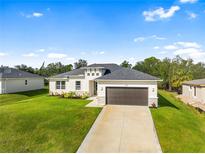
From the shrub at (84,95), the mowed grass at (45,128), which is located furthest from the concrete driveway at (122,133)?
the shrub at (84,95)

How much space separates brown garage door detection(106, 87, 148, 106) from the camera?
1770 centimetres

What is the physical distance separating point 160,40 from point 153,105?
15902mm

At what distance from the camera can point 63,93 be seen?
2433cm

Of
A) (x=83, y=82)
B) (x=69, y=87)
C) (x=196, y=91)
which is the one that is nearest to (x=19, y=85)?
(x=69, y=87)

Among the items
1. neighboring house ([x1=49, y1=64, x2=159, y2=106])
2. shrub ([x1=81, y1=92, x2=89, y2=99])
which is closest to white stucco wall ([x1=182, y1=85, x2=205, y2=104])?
neighboring house ([x1=49, y1=64, x2=159, y2=106])

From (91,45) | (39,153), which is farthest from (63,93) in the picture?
(39,153)

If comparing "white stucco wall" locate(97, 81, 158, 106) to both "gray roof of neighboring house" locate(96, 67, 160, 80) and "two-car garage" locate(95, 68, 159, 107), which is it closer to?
"two-car garage" locate(95, 68, 159, 107)

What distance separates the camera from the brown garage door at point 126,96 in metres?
17.7

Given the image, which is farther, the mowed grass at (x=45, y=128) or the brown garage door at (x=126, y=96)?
the brown garage door at (x=126, y=96)

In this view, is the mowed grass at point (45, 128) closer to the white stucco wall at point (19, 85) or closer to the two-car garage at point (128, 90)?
the two-car garage at point (128, 90)

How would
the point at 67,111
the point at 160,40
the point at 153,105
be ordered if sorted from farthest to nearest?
the point at 160,40 < the point at 153,105 < the point at 67,111

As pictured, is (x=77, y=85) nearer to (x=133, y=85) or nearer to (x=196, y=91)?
(x=133, y=85)

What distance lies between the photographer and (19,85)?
31.9 metres

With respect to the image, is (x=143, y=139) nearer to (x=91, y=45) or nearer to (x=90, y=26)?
(x=90, y=26)
